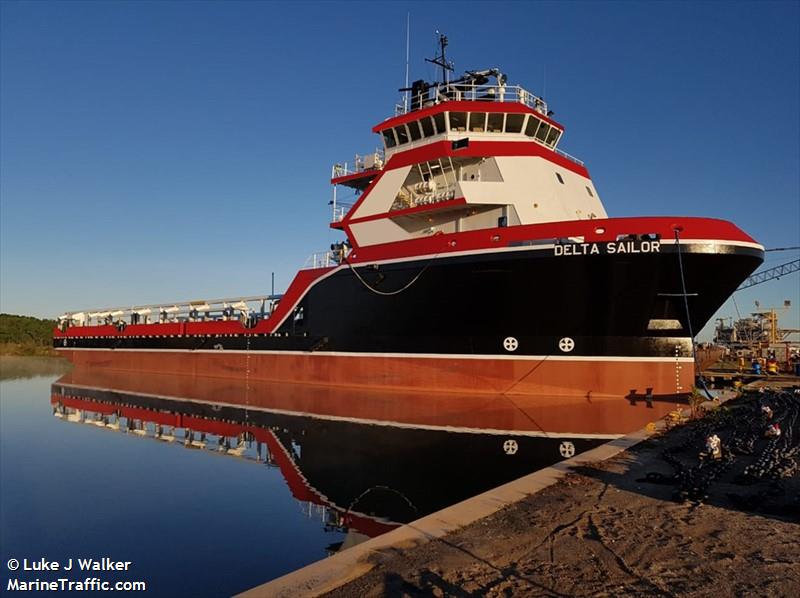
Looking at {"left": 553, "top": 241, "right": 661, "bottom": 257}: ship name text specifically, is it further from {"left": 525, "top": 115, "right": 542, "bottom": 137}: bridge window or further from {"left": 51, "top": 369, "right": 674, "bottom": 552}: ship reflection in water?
{"left": 525, "top": 115, "right": 542, "bottom": 137}: bridge window

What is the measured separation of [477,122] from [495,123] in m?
0.66

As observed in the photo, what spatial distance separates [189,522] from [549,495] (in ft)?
15.6

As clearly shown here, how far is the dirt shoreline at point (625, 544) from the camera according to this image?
4277 millimetres

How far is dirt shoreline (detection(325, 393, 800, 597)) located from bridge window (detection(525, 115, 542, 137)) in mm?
15245

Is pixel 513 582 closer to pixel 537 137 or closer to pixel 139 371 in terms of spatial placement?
pixel 537 137

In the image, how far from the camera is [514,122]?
20422 millimetres

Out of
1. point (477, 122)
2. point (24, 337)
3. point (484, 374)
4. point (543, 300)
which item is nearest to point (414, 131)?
point (477, 122)

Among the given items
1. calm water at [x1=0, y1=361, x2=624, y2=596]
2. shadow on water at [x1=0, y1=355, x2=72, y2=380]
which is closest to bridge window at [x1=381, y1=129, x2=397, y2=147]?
calm water at [x1=0, y1=361, x2=624, y2=596]

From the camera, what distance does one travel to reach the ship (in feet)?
52.7

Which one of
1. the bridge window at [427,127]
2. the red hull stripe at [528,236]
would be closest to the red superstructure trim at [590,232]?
the red hull stripe at [528,236]

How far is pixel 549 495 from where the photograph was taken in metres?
6.85

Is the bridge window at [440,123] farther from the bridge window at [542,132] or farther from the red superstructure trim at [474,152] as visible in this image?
the bridge window at [542,132]

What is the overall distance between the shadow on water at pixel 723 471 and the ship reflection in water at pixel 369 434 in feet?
5.40

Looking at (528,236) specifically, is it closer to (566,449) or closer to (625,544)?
(566,449)
